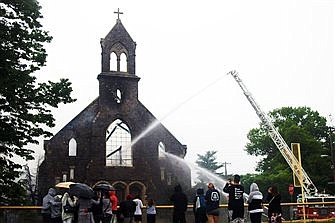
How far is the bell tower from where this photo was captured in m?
46.5

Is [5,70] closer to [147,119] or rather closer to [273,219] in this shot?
[273,219]

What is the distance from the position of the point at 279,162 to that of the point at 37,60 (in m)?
54.0

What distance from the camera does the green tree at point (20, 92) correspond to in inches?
773

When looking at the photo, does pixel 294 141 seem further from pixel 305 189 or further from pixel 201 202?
pixel 201 202

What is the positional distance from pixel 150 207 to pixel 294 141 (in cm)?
5045

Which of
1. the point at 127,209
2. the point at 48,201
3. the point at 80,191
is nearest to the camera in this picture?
the point at 80,191

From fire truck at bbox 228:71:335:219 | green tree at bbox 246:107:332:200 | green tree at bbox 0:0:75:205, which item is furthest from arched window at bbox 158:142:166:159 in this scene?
green tree at bbox 0:0:75:205

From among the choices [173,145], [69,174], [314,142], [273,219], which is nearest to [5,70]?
[273,219]

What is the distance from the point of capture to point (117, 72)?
46938 millimetres

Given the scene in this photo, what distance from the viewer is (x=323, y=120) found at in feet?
250

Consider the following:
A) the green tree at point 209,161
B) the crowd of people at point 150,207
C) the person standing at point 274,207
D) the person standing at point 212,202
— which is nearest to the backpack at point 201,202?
the crowd of people at point 150,207

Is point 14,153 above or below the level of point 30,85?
below

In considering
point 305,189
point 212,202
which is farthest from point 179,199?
point 305,189

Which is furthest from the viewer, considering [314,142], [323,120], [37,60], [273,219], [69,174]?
[323,120]
